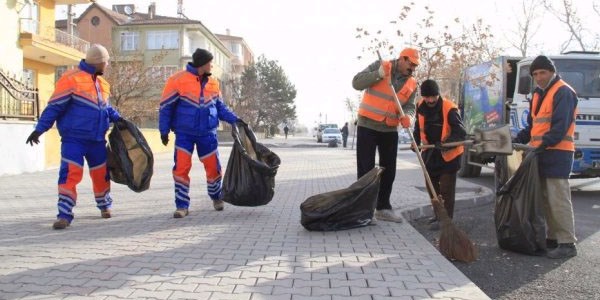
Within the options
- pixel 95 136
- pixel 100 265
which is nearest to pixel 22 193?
pixel 95 136

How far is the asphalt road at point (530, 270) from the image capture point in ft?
12.7

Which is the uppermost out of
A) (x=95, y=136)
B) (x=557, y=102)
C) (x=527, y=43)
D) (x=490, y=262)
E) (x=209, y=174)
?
(x=527, y=43)

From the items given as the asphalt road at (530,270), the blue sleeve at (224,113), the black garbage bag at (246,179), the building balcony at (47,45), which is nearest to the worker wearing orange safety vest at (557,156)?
the asphalt road at (530,270)

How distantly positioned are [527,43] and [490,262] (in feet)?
83.4

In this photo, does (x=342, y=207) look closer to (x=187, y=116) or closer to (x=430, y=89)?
(x=430, y=89)

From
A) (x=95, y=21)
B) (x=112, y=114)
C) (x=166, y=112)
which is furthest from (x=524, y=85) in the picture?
(x=95, y=21)

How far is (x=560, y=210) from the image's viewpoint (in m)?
4.81

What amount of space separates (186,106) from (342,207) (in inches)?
83.2

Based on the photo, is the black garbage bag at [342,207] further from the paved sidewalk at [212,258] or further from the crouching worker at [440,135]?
the crouching worker at [440,135]

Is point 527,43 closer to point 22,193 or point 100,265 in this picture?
point 22,193

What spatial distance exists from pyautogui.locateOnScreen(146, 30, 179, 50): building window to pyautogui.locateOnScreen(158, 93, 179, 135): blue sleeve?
4173 centimetres

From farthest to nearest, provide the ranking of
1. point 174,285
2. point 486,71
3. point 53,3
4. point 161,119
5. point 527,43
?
point 527,43 → point 53,3 → point 486,71 → point 161,119 → point 174,285

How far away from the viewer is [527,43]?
27.3 metres

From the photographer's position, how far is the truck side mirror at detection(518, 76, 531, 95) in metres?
9.77
